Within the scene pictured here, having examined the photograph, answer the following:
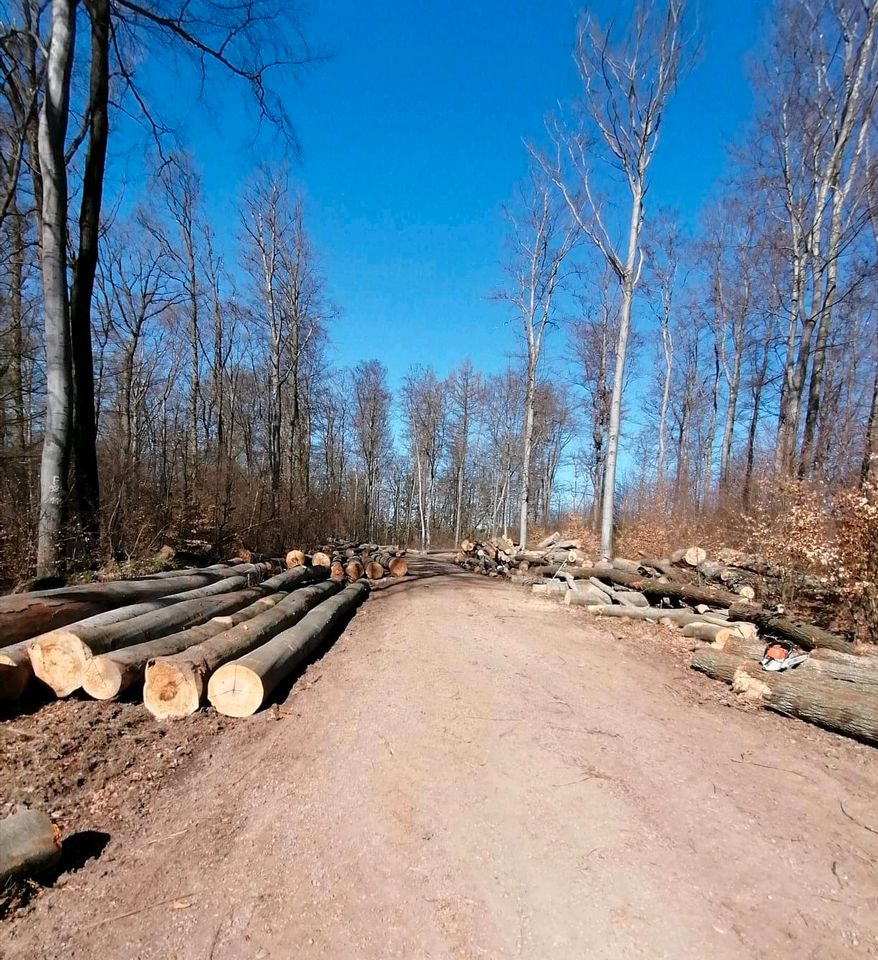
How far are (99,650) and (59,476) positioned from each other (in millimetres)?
3547

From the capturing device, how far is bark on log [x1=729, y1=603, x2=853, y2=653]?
661 cm

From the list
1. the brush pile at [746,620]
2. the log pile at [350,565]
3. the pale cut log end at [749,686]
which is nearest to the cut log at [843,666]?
the brush pile at [746,620]

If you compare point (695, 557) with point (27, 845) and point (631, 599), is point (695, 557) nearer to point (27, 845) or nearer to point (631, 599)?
point (631, 599)

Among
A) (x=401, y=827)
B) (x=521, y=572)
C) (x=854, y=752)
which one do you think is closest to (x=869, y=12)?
(x=521, y=572)

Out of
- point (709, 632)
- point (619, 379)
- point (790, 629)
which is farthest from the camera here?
point (619, 379)

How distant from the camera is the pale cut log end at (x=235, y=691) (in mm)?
4719

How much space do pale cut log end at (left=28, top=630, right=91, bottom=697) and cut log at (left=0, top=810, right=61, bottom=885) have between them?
1831 millimetres

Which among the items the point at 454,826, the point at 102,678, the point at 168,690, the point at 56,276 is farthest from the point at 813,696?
the point at 56,276

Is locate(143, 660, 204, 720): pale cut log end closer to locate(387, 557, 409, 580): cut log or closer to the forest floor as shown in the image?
the forest floor

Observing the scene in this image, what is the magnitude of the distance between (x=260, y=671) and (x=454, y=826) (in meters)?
2.40

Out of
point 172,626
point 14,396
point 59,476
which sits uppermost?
point 14,396

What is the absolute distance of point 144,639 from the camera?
5180mm

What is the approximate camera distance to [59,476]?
7.05m

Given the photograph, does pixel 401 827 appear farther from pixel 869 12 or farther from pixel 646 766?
pixel 869 12
